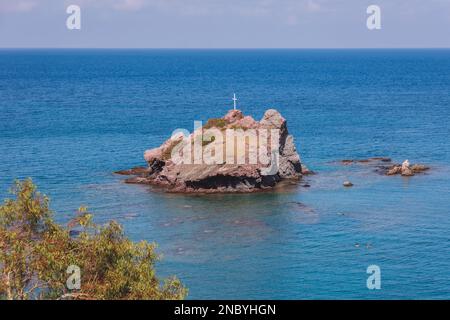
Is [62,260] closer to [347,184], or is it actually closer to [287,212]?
[287,212]

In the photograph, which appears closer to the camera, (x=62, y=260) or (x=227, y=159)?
(x=62, y=260)

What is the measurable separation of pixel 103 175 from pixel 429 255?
181ft

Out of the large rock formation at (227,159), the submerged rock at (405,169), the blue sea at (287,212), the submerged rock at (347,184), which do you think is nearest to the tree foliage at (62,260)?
the blue sea at (287,212)

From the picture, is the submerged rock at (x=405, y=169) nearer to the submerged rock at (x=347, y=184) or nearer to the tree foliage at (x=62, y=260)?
the submerged rock at (x=347, y=184)

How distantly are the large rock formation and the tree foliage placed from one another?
179 ft

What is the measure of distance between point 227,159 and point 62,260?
60.1m

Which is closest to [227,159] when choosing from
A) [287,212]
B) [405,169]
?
[287,212]

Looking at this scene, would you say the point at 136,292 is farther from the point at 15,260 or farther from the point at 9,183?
the point at 9,183

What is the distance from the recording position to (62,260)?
39906 millimetres

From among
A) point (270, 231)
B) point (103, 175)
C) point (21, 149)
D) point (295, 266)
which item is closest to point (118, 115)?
point (21, 149)

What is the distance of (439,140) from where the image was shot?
138 meters

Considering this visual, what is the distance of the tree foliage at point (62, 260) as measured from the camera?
39469mm

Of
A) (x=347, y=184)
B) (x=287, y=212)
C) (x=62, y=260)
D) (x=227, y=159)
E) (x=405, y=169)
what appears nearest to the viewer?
(x=62, y=260)
